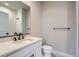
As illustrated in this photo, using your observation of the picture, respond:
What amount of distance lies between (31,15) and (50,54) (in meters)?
1.19

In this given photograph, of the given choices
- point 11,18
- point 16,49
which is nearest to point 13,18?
point 11,18

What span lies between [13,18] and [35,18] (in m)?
0.87

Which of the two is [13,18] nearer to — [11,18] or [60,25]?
[11,18]

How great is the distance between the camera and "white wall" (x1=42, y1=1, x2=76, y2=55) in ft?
9.18

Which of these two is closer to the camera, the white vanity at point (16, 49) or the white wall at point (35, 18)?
the white vanity at point (16, 49)

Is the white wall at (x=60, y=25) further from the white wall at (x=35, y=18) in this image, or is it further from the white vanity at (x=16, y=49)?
the white vanity at (x=16, y=49)

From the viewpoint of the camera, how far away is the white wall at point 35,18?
2707 mm

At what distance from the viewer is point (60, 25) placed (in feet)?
9.29

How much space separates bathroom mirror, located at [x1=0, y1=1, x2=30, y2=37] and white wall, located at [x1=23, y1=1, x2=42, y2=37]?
190 millimetres

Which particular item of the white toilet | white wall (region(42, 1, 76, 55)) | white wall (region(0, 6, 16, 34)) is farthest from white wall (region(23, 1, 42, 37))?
white wall (region(0, 6, 16, 34))

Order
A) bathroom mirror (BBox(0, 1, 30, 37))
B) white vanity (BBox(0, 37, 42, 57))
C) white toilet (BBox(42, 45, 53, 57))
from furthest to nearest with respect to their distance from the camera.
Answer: white toilet (BBox(42, 45, 53, 57)) → bathroom mirror (BBox(0, 1, 30, 37)) → white vanity (BBox(0, 37, 42, 57))

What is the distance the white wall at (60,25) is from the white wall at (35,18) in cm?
13

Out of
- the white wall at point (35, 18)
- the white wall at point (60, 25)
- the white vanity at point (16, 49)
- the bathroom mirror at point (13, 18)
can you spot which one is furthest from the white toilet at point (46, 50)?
the white vanity at point (16, 49)

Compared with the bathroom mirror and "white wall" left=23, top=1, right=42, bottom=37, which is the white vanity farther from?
"white wall" left=23, top=1, right=42, bottom=37
